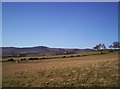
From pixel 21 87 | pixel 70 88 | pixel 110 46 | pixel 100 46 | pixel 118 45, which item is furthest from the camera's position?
pixel 100 46

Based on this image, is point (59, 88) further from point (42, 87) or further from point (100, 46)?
point (100, 46)

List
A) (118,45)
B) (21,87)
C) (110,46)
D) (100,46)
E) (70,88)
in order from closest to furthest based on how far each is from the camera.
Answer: (70,88) → (21,87) → (118,45) → (110,46) → (100,46)

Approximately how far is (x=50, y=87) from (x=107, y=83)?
14.4 ft

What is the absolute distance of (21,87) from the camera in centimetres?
1150

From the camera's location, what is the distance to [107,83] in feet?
39.0

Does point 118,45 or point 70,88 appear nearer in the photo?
point 70,88

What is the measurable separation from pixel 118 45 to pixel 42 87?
339ft

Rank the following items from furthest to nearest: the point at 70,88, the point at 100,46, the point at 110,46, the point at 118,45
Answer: the point at 100,46 → the point at 110,46 → the point at 118,45 → the point at 70,88

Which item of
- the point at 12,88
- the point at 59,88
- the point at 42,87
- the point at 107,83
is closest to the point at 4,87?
the point at 12,88

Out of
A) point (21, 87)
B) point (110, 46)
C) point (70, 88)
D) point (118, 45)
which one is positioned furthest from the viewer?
point (110, 46)

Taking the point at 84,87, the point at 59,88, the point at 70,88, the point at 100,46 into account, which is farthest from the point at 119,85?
the point at 100,46

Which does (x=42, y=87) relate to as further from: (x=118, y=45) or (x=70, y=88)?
(x=118, y=45)

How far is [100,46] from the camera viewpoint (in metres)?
127

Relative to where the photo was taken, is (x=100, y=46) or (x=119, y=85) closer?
(x=119, y=85)
